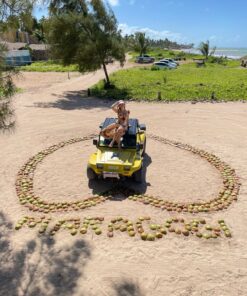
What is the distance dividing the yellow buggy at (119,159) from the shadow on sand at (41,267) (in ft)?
9.81

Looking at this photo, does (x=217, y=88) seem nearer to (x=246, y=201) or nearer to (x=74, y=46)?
(x=74, y=46)

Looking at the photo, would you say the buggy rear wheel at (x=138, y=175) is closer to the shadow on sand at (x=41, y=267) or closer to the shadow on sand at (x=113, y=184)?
the shadow on sand at (x=113, y=184)

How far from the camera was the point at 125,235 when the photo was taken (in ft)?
28.8

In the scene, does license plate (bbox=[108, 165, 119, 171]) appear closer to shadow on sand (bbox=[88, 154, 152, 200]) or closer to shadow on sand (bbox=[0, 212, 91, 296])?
shadow on sand (bbox=[88, 154, 152, 200])

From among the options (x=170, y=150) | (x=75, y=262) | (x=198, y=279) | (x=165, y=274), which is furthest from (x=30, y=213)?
(x=170, y=150)

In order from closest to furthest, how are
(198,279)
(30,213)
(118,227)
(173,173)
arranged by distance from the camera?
(198,279)
(118,227)
(30,213)
(173,173)

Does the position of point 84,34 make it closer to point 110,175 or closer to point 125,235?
point 110,175

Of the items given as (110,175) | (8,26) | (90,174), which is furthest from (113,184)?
(8,26)

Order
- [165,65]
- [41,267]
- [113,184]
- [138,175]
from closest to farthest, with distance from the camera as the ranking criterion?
[41,267]
[138,175]
[113,184]
[165,65]

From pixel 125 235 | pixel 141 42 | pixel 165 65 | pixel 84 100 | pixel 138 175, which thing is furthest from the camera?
pixel 141 42

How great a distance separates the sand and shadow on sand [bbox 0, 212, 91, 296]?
0.9 inches

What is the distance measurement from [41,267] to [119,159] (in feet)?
15.2

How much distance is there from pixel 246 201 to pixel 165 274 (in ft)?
14.9

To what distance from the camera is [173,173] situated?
1246 centimetres
